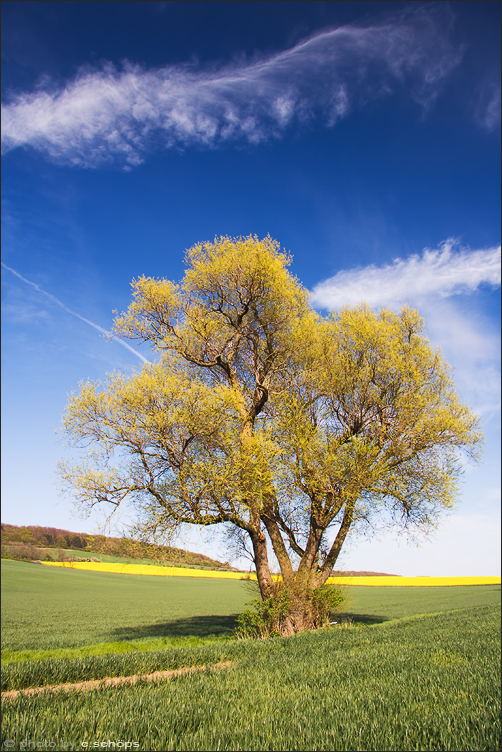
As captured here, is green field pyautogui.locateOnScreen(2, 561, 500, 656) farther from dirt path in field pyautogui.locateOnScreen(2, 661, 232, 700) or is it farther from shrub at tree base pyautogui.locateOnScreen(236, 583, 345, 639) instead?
dirt path in field pyautogui.locateOnScreen(2, 661, 232, 700)

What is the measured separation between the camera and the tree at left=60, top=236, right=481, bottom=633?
549 inches

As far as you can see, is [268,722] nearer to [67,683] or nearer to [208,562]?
[67,683]

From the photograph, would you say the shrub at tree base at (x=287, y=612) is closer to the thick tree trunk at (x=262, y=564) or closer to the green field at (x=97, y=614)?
the thick tree trunk at (x=262, y=564)

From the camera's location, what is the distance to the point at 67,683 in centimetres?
736

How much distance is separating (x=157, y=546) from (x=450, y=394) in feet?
43.3

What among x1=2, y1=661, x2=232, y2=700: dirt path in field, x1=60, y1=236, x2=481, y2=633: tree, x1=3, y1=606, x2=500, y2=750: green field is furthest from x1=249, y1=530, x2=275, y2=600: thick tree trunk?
x1=3, y1=606, x2=500, y2=750: green field

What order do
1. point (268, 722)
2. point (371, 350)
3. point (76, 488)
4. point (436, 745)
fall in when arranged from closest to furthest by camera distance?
point (436, 745) → point (268, 722) → point (76, 488) → point (371, 350)

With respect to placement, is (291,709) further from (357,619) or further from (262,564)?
(357,619)

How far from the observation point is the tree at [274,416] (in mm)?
13953

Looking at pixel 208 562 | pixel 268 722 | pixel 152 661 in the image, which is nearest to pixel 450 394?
pixel 208 562

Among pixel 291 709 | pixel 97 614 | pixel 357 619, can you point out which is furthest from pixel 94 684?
pixel 97 614

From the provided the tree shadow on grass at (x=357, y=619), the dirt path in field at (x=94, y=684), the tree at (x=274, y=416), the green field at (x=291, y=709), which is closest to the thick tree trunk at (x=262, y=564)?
the tree at (x=274, y=416)

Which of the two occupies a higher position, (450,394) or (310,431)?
(450,394)

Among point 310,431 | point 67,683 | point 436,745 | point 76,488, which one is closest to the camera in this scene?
point 436,745
